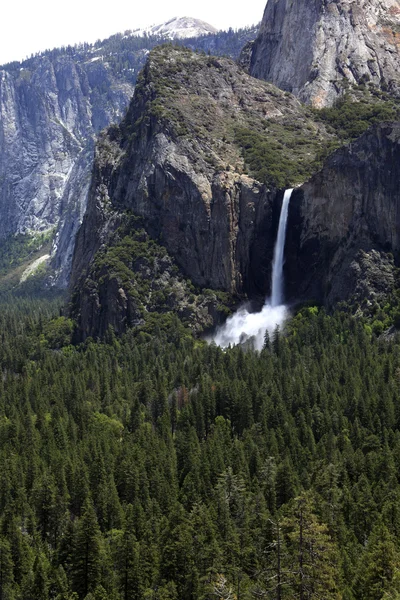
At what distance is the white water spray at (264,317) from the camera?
597 ft

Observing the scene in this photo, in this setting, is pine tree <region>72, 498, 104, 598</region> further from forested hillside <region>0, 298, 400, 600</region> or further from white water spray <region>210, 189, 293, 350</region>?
white water spray <region>210, 189, 293, 350</region>

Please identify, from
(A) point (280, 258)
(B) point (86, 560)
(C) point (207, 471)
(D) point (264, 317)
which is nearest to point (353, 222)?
(A) point (280, 258)

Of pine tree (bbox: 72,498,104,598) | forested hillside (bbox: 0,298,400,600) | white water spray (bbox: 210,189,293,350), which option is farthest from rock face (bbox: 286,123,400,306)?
pine tree (bbox: 72,498,104,598)

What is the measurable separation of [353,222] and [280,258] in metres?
21.7

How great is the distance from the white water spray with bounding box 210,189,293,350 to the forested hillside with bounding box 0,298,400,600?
674cm

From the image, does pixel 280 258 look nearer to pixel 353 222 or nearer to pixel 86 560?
pixel 353 222

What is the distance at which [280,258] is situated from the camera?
196250mm

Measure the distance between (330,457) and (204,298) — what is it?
287ft

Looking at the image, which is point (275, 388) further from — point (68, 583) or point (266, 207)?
point (266, 207)

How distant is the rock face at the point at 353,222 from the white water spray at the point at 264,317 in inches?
166

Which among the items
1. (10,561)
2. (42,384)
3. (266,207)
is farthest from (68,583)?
(266,207)

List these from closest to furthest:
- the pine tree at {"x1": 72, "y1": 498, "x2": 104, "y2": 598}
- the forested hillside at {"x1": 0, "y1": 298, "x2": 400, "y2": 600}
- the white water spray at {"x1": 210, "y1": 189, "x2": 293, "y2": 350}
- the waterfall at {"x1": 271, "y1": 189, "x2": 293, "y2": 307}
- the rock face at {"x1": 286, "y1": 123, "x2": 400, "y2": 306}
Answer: the forested hillside at {"x1": 0, "y1": 298, "x2": 400, "y2": 600}
the pine tree at {"x1": 72, "y1": 498, "x2": 104, "y2": 598}
the rock face at {"x1": 286, "y1": 123, "x2": 400, "y2": 306}
the white water spray at {"x1": 210, "y1": 189, "x2": 293, "y2": 350}
the waterfall at {"x1": 271, "y1": 189, "x2": 293, "y2": 307}

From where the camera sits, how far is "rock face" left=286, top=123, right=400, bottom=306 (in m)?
175

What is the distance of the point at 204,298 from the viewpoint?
634 ft
